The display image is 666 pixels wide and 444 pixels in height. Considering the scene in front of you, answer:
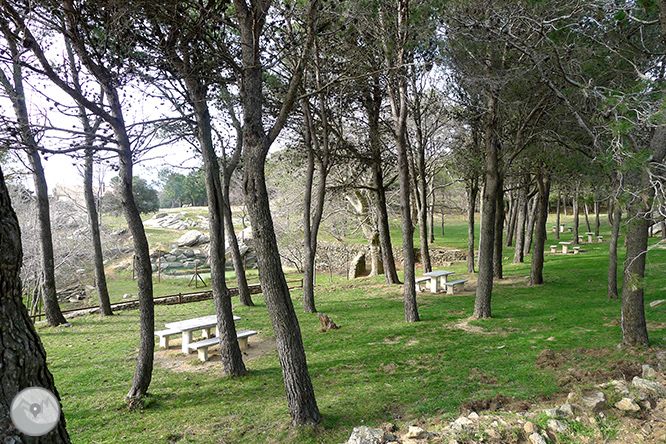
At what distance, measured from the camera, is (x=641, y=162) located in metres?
4.85

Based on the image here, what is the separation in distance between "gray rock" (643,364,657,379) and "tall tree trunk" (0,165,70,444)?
248 inches

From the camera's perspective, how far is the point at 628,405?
425 centimetres

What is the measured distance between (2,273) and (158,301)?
12.1 metres

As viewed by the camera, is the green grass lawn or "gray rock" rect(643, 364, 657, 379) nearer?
the green grass lawn

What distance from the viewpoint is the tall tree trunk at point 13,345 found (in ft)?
6.33

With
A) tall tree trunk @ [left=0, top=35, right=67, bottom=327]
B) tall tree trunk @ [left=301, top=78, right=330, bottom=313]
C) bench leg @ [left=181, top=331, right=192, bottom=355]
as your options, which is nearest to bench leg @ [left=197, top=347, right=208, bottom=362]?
bench leg @ [left=181, top=331, right=192, bottom=355]

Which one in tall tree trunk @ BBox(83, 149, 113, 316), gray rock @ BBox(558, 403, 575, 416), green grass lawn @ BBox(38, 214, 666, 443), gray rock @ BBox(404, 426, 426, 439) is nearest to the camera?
gray rock @ BBox(404, 426, 426, 439)

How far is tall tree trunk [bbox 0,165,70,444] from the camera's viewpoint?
1.93 m

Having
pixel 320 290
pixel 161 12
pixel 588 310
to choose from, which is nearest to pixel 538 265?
pixel 588 310

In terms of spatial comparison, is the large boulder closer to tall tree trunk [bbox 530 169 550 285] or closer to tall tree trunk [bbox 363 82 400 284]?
tall tree trunk [bbox 363 82 400 284]

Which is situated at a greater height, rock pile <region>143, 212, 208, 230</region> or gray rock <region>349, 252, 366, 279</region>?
rock pile <region>143, 212, 208, 230</region>

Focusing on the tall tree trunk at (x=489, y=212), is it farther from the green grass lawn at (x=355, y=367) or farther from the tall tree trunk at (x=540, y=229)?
the tall tree trunk at (x=540, y=229)

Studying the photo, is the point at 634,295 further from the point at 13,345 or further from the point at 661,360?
the point at 13,345

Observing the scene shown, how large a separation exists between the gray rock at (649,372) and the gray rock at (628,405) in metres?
1.00
